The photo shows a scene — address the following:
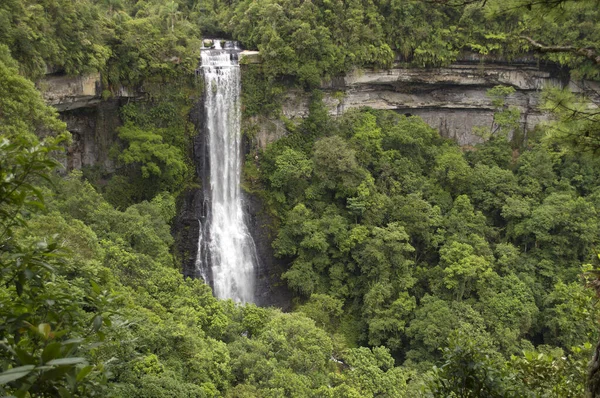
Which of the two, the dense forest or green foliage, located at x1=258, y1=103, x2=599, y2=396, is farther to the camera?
green foliage, located at x1=258, y1=103, x2=599, y2=396

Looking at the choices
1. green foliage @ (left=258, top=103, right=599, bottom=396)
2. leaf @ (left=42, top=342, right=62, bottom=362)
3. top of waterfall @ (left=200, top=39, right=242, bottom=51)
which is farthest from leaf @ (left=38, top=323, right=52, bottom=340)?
top of waterfall @ (left=200, top=39, right=242, bottom=51)

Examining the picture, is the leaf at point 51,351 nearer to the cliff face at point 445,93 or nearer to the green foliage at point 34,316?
the green foliage at point 34,316

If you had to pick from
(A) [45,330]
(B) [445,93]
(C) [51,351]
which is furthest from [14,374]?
(B) [445,93]

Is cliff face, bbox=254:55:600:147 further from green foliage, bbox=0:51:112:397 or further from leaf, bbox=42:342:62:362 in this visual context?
leaf, bbox=42:342:62:362

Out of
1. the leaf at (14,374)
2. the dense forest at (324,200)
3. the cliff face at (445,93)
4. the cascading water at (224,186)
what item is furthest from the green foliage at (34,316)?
the cliff face at (445,93)

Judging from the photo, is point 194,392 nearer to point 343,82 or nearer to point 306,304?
point 306,304

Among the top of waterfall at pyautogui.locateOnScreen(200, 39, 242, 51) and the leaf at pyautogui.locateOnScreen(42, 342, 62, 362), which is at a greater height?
the top of waterfall at pyautogui.locateOnScreen(200, 39, 242, 51)

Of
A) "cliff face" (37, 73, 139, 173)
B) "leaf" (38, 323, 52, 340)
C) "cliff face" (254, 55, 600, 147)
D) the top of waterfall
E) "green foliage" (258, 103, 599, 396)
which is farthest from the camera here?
"cliff face" (254, 55, 600, 147)
